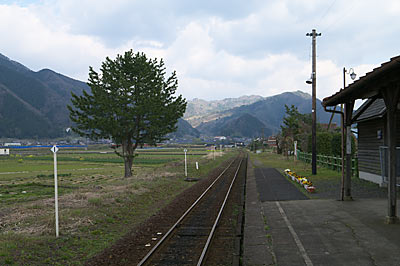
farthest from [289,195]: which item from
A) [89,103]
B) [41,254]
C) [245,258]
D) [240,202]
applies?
[89,103]

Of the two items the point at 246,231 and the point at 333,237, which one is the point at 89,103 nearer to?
the point at 246,231

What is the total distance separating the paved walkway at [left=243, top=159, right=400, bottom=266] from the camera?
6992 millimetres

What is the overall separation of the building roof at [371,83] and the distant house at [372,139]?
4.97 m

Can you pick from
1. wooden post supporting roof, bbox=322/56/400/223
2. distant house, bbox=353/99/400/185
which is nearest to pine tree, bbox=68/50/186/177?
distant house, bbox=353/99/400/185

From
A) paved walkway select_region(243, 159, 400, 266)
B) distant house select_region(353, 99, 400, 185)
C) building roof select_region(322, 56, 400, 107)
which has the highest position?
building roof select_region(322, 56, 400, 107)

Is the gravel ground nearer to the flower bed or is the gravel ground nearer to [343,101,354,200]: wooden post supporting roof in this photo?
the flower bed

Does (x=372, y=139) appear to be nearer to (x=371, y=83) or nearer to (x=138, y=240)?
(x=371, y=83)

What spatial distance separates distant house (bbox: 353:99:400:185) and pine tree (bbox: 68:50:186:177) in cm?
1635

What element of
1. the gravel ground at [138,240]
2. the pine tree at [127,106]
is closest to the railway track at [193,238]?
the gravel ground at [138,240]

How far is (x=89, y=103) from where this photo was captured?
2819 centimetres

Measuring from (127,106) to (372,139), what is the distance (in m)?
19.5

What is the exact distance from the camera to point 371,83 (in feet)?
30.6

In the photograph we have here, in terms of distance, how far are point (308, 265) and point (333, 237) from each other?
7.58ft

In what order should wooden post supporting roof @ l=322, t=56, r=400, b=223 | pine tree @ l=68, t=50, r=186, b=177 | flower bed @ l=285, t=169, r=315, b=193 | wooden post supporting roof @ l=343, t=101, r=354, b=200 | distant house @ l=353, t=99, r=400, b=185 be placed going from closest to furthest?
1. wooden post supporting roof @ l=322, t=56, r=400, b=223
2. wooden post supporting roof @ l=343, t=101, r=354, b=200
3. flower bed @ l=285, t=169, r=315, b=193
4. distant house @ l=353, t=99, r=400, b=185
5. pine tree @ l=68, t=50, r=186, b=177
